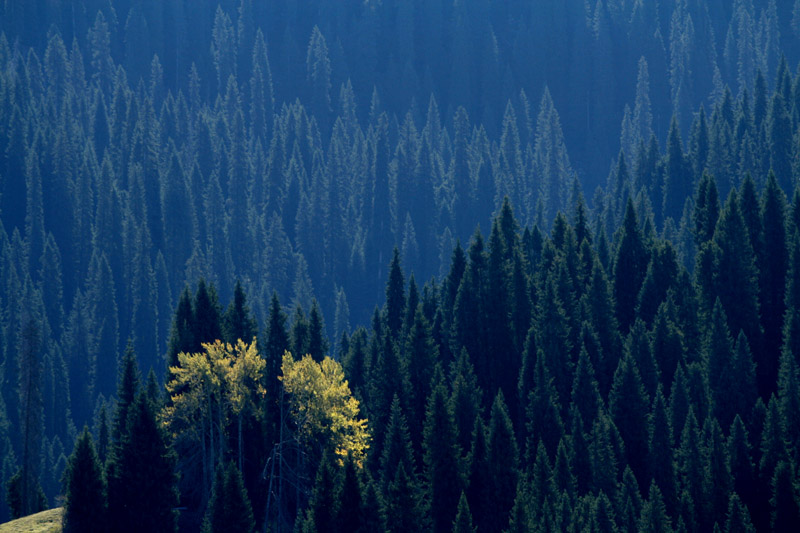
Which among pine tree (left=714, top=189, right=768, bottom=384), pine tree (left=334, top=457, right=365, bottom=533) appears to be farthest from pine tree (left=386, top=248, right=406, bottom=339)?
pine tree (left=334, top=457, right=365, bottom=533)

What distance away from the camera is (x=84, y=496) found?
210 ft

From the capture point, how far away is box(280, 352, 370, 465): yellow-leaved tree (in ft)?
226

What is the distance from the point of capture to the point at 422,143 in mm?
195250

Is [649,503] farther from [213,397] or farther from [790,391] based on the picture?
[213,397]

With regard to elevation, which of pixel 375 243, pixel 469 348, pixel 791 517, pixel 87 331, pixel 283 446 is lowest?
pixel 791 517

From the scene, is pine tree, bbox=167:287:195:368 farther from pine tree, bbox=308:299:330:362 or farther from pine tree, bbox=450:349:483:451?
pine tree, bbox=450:349:483:451

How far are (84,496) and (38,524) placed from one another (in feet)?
17.4

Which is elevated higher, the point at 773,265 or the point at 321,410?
the point at 773,265

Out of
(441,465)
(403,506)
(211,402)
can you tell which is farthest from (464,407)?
(211,402)

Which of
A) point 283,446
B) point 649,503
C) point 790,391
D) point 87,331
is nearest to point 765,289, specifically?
point 790,391

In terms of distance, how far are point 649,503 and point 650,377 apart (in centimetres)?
1926

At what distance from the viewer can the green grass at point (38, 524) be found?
65438mm

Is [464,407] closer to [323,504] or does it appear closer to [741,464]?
[741,464]

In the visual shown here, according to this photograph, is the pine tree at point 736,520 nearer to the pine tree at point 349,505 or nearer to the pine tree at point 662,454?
the pine tree at point 662,454
